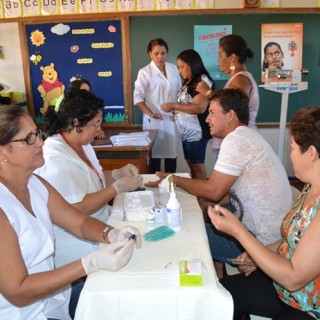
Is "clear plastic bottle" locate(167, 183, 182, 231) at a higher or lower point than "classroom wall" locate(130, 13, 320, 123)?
lower

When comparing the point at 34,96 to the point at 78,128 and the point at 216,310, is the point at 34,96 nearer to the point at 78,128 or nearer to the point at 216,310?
the point at 78,128

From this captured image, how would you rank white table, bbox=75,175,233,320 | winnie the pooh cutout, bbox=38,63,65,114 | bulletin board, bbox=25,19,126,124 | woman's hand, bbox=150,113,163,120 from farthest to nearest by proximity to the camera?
1. winnie the pooh cutout, bbox=38,63,65,114
2. bulletin board, bbox=25,19,126,124
3. woman's hand, bbox=150,113,163,120
4. white table, bbox=75,175,233,320

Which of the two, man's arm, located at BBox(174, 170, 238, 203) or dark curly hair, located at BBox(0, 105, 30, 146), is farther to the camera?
man's arm, located at BBox(174, 170, 238, 203)

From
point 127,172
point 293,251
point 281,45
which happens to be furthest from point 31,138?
point 281,45

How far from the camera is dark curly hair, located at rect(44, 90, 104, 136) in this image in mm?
1664

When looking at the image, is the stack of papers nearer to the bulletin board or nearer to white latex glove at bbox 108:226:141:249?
the bulletin board

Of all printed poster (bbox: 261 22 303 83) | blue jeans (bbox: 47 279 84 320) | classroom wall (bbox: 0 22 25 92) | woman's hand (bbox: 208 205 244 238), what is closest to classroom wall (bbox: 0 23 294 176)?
classroom wall (bbox: 0 22 25 92)

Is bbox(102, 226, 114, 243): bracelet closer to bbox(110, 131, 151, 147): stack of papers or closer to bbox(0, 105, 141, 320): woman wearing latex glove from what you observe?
bbox(0, 105, 141, 320): woman wearing latex glove

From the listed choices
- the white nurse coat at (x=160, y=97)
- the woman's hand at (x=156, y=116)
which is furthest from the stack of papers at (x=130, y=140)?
the white nurse coat at (x=160, y=97)

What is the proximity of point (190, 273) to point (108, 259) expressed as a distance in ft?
0.82

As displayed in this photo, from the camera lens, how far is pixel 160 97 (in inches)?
140

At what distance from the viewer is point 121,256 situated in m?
1.07

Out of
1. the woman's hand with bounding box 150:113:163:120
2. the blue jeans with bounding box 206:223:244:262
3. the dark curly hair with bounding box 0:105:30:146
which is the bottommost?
the blue jeans with bounding box 206:223:244:262

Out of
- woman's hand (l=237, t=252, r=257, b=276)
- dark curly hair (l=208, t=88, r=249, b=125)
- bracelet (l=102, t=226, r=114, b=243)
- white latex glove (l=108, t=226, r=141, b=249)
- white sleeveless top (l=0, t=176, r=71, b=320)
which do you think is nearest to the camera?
white sleeveless top (l=0, t=176, r=71, b=320)
